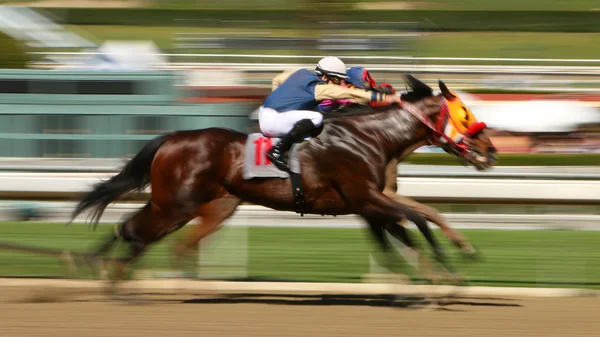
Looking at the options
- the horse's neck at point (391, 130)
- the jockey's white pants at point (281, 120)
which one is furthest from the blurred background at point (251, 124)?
the jockey's white pants at point (281, 120)

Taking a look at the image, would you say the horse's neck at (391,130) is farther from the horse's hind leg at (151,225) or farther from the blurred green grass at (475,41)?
the blurred green grass at (475,41)

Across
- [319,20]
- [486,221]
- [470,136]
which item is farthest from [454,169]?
[319,20]

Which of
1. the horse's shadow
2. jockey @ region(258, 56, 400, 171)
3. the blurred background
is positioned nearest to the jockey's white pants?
jockey @ region(258, 56, 400, 171)

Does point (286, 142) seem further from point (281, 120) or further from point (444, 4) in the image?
point (444, 4)

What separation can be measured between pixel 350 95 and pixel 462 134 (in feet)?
2.59

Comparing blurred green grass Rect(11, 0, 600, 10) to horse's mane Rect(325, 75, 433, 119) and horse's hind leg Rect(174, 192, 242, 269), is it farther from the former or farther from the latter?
horse's hind leg Rect(174, 192, 242, 269)

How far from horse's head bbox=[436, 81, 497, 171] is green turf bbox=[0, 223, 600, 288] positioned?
88 centimetres

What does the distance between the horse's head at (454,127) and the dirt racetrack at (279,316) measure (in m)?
0.95

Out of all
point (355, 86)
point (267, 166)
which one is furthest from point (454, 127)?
point (267, 166)

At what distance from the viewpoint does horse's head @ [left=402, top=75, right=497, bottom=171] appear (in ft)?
21.2

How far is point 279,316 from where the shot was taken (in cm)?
556

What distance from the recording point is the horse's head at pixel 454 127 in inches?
255

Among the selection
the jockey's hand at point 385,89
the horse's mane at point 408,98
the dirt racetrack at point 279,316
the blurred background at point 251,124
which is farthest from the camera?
the blurred background at point 251,124

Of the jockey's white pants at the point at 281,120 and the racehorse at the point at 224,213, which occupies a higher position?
the jockey's white pants at the point at 281,120
